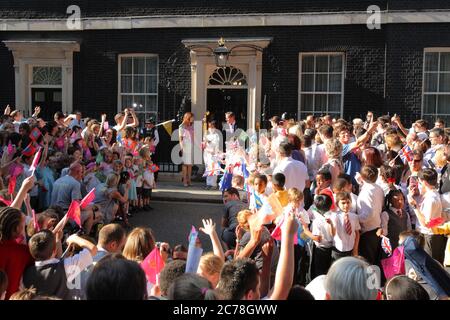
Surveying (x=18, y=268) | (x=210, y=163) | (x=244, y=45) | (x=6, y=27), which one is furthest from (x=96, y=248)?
(x=6, y=27)

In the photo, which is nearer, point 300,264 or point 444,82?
point 300,264

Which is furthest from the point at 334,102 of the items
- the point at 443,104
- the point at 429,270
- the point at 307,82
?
the point at 429,270

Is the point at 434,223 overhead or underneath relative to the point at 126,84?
underneath

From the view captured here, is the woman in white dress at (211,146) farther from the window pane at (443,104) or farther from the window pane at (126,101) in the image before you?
the window pane at (443,104)

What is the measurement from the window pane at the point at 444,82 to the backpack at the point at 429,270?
1330 centimetres

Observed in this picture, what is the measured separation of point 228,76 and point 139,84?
112 inches

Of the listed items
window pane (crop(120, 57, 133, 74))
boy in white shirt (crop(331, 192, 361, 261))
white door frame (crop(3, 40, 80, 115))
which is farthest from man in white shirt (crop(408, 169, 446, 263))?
white door frame (crop(3, 40, 80, 115))

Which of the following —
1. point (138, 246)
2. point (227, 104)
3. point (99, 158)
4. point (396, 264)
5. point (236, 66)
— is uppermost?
point (236, 66)

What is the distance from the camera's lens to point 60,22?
58.4ft

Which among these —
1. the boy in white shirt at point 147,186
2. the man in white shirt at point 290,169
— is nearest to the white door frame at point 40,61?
the boy in white shirt at point 147,186

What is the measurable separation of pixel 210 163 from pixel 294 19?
20.2 feet

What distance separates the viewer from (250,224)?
535cm

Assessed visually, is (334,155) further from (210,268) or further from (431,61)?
(431,61)

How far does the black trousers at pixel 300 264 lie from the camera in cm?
667
